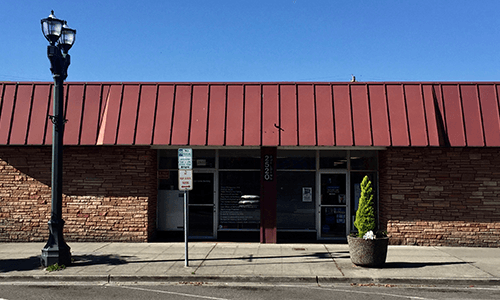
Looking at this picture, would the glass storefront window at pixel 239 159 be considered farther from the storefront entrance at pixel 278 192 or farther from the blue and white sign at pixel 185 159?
the blue and white sign at pixel 185 159

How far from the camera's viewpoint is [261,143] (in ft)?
41.3

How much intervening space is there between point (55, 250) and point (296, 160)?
24.8ft

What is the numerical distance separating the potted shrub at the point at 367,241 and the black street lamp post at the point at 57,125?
6738 mm

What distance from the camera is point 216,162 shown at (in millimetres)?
14312

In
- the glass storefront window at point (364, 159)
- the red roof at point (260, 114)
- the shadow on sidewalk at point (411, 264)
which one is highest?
the red roof at point (260, 114)

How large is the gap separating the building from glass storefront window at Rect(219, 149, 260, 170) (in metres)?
0.30

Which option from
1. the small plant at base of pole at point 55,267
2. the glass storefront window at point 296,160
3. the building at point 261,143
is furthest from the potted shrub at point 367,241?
the small plant at base of pole at point 55,267

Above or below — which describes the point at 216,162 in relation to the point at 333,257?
above

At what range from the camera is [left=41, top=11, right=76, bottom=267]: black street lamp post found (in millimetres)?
10031

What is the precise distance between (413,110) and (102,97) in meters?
9.27

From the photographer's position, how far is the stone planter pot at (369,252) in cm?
1002

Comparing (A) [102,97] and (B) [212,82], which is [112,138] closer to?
(A) [102,97]

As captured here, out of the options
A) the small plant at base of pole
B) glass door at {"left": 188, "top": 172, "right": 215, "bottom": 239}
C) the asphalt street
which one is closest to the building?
glass door at {"left": 188, "top": 172, "right": 215, "bottom": 239}

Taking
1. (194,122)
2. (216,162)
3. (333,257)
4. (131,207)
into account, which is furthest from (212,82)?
(333,257)
